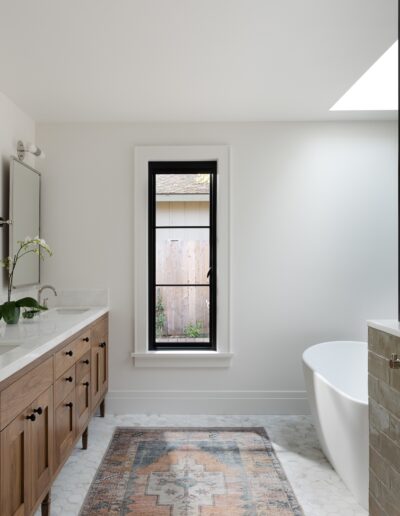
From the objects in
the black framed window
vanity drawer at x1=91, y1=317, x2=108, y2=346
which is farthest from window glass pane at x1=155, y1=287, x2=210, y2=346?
vanity drawer at x1=91, y1=317, x2=108, y2=346

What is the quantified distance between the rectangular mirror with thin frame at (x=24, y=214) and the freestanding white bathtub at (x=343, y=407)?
210 cm

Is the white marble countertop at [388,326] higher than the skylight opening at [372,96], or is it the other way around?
the skylight opening at [372,96]

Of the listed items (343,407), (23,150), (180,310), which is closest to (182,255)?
(180,310)

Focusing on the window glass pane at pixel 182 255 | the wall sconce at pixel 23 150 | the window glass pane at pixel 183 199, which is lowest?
the window glass pane at pixel 182 255

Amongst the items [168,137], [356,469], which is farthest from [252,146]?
[356,469]

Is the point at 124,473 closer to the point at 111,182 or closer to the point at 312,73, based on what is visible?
the point at 111,182

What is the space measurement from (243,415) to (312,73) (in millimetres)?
2607

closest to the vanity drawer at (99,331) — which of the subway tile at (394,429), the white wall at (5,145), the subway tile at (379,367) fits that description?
the white wall at (5,145)

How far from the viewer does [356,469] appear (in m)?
2.33

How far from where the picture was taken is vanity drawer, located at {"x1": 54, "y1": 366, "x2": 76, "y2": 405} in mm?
2308

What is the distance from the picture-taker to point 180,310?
383cm

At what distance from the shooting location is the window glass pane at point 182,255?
12.5 ft

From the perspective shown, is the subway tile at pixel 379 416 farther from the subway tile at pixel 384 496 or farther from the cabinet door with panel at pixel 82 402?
the cabinet door with panel at pixel 82 402

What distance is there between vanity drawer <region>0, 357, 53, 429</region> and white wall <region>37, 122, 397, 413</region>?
5.31 feet
